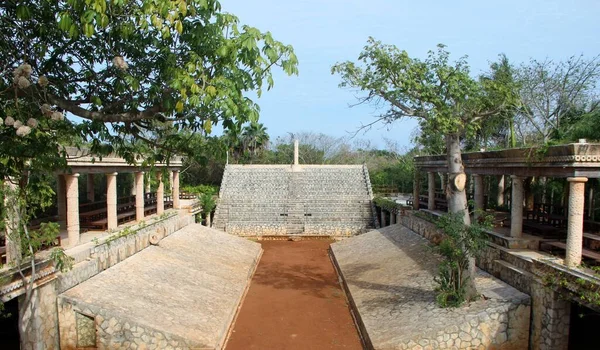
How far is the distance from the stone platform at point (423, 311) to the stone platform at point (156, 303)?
3878 mm

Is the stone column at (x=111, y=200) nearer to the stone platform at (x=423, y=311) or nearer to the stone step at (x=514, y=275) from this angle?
the stone platform at (x=423, y=311)

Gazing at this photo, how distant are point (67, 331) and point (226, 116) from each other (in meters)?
8.14

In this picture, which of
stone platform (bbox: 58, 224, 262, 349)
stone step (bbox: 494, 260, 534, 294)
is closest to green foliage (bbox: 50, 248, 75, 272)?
stone platform (bbox: 58, 224, 262, 349)

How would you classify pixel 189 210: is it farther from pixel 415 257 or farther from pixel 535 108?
pixel 535 108

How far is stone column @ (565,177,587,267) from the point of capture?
10136 mm

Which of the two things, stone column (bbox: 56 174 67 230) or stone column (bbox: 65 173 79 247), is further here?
stone column (bbox: 56 174 67 230)

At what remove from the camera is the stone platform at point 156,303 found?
10.4m

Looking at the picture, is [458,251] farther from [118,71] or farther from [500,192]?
[500,192]

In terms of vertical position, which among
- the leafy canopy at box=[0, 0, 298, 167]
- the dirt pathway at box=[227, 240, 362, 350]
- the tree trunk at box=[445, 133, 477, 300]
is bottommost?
the dirt pathway at box=[227, 240, 362, 350]

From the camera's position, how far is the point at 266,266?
20891 mm

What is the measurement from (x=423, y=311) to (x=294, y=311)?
4.46 meters

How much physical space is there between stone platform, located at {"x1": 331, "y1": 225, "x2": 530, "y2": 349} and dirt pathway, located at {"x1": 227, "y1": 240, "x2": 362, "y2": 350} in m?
0.58

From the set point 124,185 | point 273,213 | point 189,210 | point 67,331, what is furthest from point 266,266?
point 124,185

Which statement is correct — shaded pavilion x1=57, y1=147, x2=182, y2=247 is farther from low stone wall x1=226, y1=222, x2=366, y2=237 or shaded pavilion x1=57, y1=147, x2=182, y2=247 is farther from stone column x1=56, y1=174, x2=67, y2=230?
low stone wall x1=226, y1=222, x2=366, y2=237
